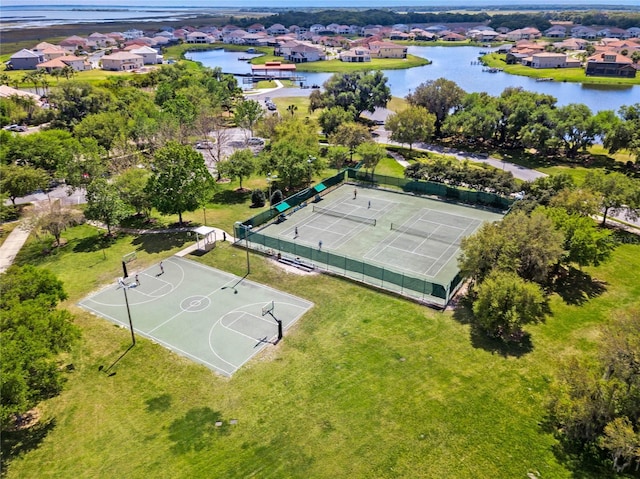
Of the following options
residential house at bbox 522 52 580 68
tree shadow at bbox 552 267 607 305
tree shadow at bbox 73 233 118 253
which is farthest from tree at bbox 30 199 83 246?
residential house at bbox 522 52 580 68

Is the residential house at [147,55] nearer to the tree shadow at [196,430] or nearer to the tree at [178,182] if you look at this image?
the tree at [178,182]

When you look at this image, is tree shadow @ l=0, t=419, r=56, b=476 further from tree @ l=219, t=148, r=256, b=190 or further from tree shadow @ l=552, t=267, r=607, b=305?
tree @ l=219, t=148, r=256, b=190

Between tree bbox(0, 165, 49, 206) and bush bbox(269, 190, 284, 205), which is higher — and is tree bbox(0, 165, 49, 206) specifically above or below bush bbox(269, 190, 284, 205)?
above

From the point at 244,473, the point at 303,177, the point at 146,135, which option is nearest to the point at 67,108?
the point at 146,135

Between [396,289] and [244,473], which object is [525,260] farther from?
[244,473]

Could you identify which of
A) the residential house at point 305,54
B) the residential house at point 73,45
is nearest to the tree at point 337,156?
the residential house at point 305,54

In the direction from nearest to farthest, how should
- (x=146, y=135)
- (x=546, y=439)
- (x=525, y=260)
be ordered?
(x=546, y=439) < (x=525, y=260) < (x=146, y=135)

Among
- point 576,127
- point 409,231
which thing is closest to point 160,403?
point 409,231
